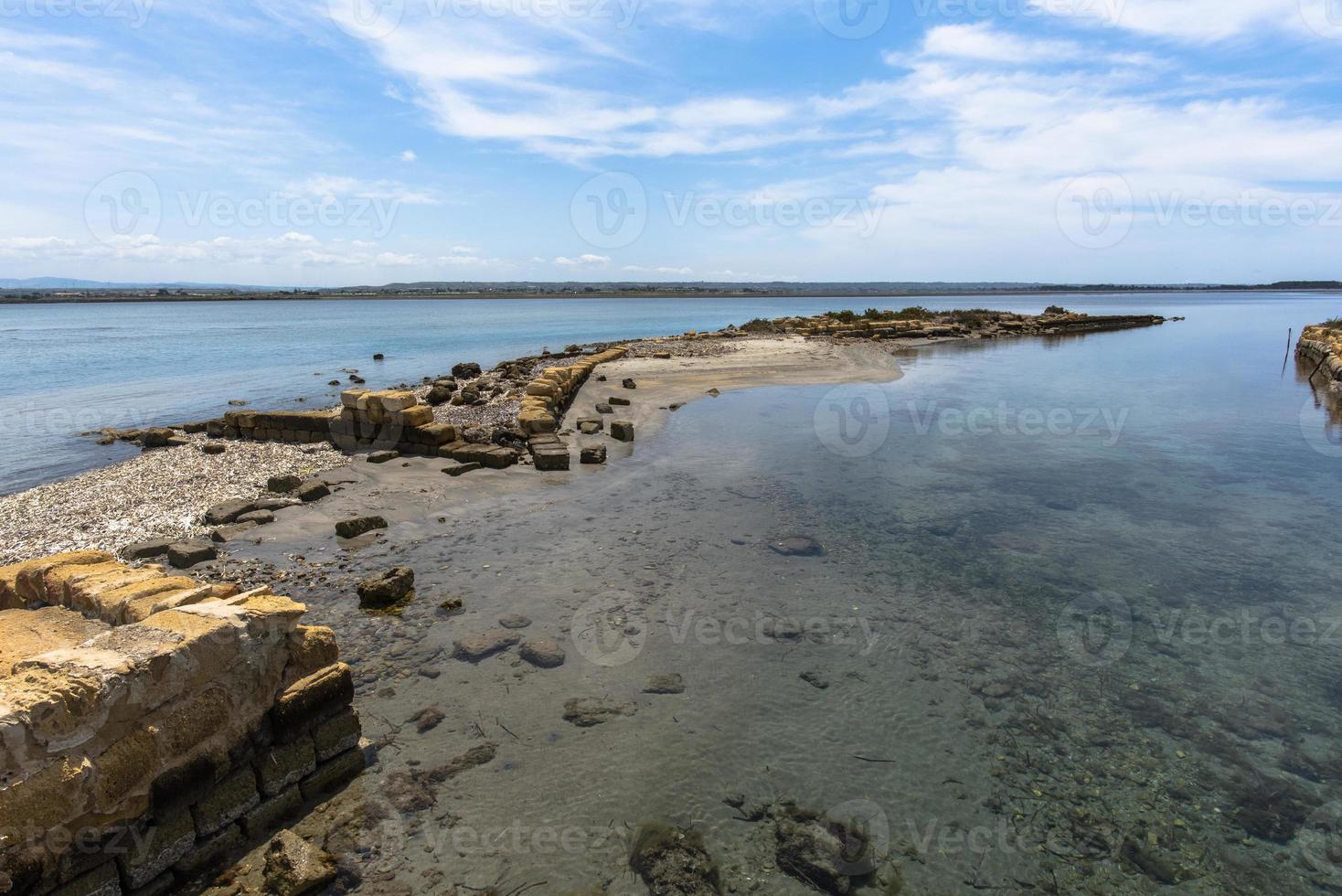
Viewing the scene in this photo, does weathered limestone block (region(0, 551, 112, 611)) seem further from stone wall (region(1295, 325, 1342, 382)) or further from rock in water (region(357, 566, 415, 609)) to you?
stone wall (region(1295, 325, 1342, 382))

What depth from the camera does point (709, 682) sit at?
6.77 m

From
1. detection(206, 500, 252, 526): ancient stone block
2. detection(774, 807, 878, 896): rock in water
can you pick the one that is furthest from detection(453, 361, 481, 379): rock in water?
detection(774, 807, 878, 896): rock in water

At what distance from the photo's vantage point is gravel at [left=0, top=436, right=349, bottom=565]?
413 inches

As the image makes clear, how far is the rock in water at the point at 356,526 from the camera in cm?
1049

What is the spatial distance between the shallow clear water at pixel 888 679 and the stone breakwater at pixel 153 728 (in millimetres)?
729

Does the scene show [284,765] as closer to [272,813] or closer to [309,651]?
[272,813]

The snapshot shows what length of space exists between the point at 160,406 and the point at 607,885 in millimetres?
27213

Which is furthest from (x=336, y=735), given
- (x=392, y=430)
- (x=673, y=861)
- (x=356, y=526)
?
(x=392, y=430)

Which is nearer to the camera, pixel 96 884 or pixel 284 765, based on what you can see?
pixel 96 884

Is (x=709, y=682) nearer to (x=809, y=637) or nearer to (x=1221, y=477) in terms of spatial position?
(x=809, y=637)

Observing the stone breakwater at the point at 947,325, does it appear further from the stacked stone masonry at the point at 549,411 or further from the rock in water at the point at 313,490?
the rock in water at the point at 313,490

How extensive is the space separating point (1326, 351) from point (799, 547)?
1488 inches

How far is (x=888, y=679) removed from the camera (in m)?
6.77

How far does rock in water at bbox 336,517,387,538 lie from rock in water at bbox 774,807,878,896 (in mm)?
8114
